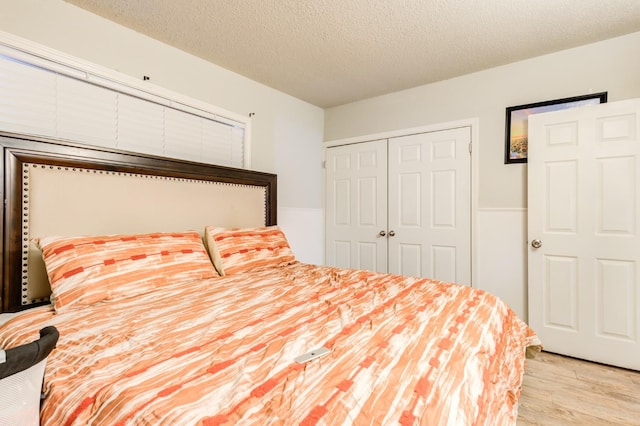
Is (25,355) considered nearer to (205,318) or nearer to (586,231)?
(205,318)

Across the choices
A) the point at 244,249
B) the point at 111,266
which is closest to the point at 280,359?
the point at 111,266

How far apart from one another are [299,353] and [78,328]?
2.88 feet

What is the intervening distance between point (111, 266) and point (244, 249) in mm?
862

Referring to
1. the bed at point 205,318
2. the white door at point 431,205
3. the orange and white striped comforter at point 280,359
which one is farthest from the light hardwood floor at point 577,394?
the white door at point 431,205

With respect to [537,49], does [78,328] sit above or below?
below

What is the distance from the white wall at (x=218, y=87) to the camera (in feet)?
6.06

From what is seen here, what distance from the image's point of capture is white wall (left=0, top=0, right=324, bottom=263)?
1.85m

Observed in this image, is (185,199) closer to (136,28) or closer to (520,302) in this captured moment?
(136,28)

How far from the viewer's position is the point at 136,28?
2193 mm

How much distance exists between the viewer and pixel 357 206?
147 inches

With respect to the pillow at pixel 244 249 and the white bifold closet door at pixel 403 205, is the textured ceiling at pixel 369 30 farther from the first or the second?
the pillow at pixel 244 249

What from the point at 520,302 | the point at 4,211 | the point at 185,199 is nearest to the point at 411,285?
the point at 520,302

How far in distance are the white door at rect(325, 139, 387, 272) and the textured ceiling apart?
0.98 m

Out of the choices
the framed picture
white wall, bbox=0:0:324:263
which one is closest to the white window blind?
white wall, bbox=0:0:324:263
